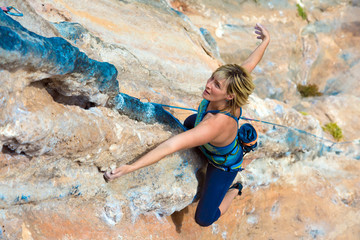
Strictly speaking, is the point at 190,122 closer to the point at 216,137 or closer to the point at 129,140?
the point at 216,137

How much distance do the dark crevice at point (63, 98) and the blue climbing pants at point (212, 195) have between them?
5.29 ft

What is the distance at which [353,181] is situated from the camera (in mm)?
6699

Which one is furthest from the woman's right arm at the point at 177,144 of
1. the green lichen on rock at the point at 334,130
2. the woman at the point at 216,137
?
the green lichen on rock at the point at 334,130

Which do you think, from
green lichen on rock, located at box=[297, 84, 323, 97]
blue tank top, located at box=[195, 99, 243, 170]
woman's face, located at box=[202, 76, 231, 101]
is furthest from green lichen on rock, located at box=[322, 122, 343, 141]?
woman's face, located at box=[202, 76, 231, 101]

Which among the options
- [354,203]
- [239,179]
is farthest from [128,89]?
[354,203]

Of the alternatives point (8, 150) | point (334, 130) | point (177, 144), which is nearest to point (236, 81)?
point (177, 144)

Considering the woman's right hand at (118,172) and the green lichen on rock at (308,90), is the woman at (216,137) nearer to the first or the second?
the woman's right hand at (118,172)

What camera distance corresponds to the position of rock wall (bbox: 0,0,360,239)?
9.00ft

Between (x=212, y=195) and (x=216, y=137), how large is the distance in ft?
2.74

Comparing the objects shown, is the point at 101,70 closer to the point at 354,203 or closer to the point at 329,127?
the point at 354,203

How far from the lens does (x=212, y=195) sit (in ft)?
13.5

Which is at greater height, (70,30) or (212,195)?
(70,30)

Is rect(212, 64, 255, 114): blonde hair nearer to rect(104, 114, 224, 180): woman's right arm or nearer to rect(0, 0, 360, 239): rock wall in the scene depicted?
rect(104, 114, 224, 180): woman's right arm

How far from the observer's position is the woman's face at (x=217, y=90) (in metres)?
3.48
